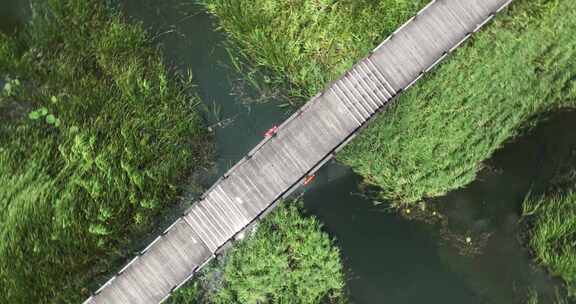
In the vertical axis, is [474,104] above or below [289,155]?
below

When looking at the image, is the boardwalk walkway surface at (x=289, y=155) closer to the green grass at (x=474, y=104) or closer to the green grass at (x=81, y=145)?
the green grass at (x=474, y=104)

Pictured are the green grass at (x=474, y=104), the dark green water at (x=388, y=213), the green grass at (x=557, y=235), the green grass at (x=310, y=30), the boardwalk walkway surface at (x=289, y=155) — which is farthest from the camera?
the dark green water at (x=388, y=213)

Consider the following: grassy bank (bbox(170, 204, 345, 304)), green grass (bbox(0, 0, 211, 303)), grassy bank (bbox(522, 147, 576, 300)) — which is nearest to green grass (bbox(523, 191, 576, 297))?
grassy bank (bbox(522, 147, 576, 300))

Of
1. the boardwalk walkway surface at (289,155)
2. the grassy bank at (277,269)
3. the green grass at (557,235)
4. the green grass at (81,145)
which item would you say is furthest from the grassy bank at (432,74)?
the green grass at (81,145)

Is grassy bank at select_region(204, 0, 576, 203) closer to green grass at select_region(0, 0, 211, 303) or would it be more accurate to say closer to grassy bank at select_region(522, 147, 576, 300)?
grassy bank at select_region(522, 147, 576, 300)

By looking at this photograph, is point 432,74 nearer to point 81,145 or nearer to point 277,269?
point 277,269

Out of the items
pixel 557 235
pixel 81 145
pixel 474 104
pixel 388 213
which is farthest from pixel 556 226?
pixel 81 145
